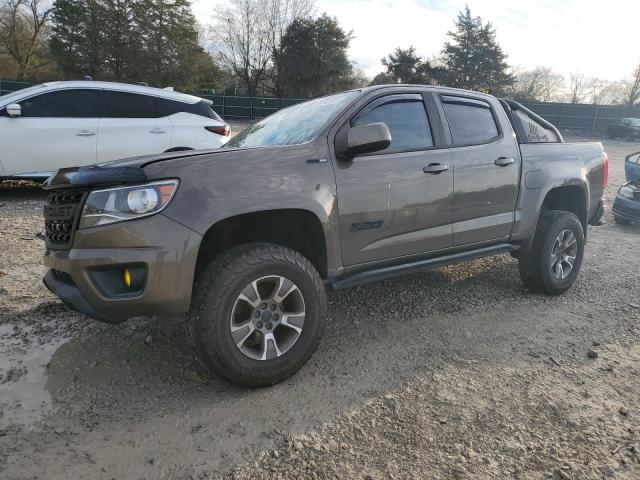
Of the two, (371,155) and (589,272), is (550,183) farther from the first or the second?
(371,155)

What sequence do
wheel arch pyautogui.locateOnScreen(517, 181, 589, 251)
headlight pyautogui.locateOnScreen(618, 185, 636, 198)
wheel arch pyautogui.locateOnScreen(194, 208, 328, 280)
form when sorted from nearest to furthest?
wheel arch pyautogui.locateOnScreen(194, 208, 328, 280) → wheel arch pyautogui.locateOnScreen(517, 181, 589, 251) → headlight pyautogui.locateOnScreen(618, 185, 636, 198)

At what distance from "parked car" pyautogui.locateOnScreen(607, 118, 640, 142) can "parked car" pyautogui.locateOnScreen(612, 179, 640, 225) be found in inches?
983

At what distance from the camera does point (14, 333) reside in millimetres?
3254

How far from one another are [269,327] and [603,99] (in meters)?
66.3

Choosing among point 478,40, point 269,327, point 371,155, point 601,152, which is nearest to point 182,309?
point 269,327

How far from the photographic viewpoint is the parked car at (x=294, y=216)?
245 centimetres

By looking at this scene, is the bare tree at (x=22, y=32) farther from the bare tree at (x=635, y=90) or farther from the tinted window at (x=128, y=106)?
the bare tree at (x=635, y=90)

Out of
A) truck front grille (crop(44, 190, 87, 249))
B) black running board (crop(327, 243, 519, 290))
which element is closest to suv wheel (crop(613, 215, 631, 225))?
black running board (crop(327, 243, 519, 290))

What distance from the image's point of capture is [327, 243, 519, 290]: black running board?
312cm

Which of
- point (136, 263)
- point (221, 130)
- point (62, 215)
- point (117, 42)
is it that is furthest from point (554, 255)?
point (117, 42)

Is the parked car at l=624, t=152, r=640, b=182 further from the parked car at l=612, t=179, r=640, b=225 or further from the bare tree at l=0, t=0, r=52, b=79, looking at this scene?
the bare tree at l=0, t=0, r=52, b=79

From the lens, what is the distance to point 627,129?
95.5 ft

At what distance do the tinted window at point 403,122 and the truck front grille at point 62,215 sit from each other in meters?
1.79

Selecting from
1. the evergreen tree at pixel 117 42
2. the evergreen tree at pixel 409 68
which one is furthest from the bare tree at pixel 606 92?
the evergreen tree at pixel 117 42
